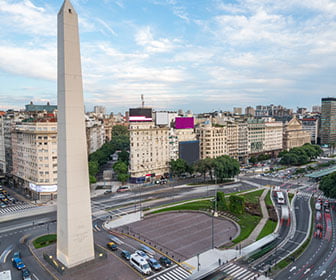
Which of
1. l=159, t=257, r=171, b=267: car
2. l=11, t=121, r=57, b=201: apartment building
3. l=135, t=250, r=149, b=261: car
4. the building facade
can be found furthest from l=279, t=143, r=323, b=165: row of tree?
l=135, t=250, r=149, b=261: car

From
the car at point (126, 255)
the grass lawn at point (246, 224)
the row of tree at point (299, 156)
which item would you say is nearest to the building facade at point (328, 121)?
the row of tree at point (299, 156)

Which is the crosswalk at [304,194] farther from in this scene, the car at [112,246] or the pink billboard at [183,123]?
the car at [112,246]

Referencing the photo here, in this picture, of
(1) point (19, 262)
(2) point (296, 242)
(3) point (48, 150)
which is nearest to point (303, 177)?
(2) point (296, 242)

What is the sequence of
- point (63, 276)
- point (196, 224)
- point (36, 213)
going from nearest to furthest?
point (63, 276) < point (196, 224) < point (36, 213)

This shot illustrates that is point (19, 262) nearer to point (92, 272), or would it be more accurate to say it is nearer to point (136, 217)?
point (92, 272)

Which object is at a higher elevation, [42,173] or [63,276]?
[42,173]

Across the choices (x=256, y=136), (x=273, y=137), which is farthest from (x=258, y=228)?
(x=273, y=137)

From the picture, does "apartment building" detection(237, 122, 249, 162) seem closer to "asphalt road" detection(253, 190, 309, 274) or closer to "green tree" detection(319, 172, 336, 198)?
"asphalt road" detection(253, 190, 309, 274)

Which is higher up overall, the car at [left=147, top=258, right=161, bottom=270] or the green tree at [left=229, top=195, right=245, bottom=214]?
the green tree at [left=229, top=195, right=245, bottom=214]
